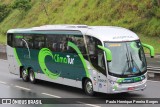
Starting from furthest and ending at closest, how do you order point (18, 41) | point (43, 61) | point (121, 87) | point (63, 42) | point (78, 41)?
point (18, 41) < point (43, 61) < point (63, 42) < point (78, 41) < point (121, 87)

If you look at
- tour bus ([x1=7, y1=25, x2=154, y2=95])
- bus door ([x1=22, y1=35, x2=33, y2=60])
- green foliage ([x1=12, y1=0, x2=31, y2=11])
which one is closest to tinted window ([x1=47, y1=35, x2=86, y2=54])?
tour bus ([x1=7, y1=25, x2=154, y2=95])

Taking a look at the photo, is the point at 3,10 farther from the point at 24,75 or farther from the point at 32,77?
the point at 32,77

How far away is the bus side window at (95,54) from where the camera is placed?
15.8 m

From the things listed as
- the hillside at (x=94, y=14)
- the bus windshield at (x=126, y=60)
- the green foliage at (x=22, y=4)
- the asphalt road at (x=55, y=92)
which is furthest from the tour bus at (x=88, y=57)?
the green foliage at (x=22, y=4)

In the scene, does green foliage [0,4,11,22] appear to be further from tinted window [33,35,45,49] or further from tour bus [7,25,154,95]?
tinted window [33,35,45,49]

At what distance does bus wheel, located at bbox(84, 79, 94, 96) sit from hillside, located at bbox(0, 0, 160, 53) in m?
22.1

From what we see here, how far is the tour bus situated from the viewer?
1555 cm

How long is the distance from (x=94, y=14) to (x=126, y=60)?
3449cm

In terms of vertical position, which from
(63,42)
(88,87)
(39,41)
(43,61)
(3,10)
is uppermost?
(3,10)

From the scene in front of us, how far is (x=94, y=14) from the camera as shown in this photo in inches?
1960

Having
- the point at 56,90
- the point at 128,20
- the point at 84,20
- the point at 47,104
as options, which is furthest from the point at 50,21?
the point at 47,104

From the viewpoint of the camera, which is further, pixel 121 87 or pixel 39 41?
pixel 39 41

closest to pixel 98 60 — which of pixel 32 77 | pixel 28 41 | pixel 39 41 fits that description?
pixel 39 41

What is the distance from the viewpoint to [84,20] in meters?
50.7
